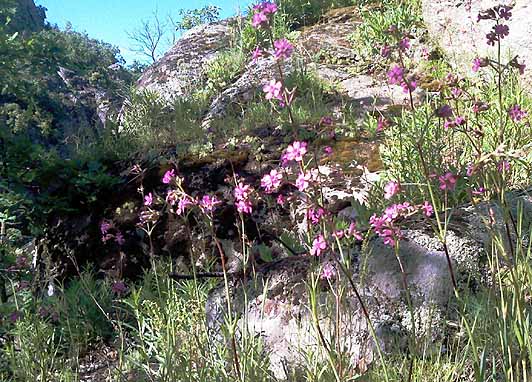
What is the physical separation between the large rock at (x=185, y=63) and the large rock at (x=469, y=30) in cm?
336

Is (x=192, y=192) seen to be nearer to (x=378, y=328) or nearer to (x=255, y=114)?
(x=255, y=114)

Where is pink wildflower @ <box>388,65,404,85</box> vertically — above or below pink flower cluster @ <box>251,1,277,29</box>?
below

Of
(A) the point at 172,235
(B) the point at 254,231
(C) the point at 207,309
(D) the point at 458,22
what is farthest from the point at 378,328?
(D) the point at 458,22

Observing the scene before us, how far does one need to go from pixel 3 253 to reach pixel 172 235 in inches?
48.5

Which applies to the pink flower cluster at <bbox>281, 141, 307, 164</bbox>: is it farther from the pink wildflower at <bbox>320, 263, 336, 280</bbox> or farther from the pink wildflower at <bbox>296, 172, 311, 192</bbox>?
the pink wildflower at <bbox>320, 263, 336, 280</bbox>

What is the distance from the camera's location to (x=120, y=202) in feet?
15.6

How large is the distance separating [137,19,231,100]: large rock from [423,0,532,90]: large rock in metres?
3.36

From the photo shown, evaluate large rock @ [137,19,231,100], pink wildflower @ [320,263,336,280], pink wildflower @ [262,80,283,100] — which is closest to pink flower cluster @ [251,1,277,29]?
pink wildflower @ [262,80,283,100]

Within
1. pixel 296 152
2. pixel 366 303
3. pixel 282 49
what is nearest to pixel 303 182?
pixel 296 152

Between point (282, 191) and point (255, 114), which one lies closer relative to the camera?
point (282, 191)

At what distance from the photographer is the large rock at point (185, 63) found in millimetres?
7914

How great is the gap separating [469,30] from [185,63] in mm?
4368

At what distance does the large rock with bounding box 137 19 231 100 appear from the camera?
7.91m

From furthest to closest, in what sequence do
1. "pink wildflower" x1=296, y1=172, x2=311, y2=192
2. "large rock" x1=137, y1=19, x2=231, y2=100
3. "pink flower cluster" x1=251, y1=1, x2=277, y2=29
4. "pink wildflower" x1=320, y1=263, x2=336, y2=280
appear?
"large rock" x1=137, y1=19, x2=231, y2=100 < "pink wildflower" x1=320, y1=263, x2=336, y2=280 < "pink flower cluster" x1=251, y1=1, x2=277, y2=29 < "pink wildflower" x1=296, y1=172, x2=311, y2=192
